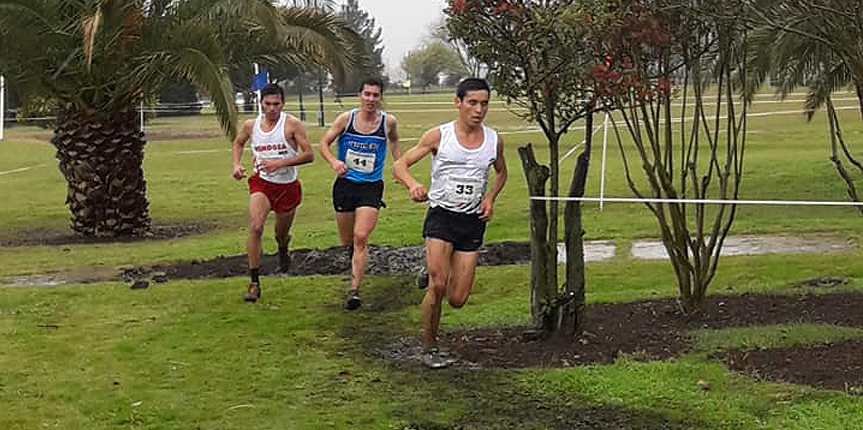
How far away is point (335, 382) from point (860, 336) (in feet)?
11.2

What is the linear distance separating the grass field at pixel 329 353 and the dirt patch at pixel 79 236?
0.53 metres

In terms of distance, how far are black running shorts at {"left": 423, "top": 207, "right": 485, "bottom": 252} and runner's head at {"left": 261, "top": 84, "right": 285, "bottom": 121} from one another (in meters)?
2.80

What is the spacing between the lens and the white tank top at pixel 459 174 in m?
7.95

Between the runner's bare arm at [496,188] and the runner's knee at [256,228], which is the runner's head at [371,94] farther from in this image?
the runner's bare arm at [496,188]

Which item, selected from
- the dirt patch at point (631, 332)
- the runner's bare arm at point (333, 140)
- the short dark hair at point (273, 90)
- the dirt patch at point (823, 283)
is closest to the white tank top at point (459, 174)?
the dirt patch at point (631, 332)

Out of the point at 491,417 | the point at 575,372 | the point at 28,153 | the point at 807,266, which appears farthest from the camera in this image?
the point at 28,153

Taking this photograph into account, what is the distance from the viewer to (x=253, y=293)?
1056 cm

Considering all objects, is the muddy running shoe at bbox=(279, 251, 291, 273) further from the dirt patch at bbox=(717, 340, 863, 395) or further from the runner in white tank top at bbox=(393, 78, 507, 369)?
the dirt patch at bbox=(717, 340, 863, 395)

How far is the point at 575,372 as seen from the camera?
295 inches

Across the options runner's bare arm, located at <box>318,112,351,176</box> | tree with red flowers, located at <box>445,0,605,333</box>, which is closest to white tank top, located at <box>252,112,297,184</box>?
runner's bare arm, located at <box>318,112,351,176</box>

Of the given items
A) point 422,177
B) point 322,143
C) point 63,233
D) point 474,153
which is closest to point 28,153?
point 422,177

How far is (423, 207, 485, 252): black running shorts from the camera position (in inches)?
315

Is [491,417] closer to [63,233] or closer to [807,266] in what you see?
[807,266]

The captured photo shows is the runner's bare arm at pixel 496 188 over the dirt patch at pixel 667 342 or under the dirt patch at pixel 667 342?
over
